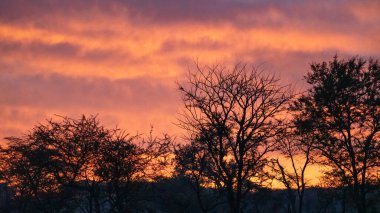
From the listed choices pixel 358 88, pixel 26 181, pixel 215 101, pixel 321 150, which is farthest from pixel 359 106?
Result: pixel 26 181

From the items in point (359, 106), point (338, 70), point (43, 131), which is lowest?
point (43, 131)

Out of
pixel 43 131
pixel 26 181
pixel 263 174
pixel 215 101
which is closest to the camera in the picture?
pixel 215 101

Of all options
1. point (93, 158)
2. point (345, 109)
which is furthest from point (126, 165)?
point (345, 109)

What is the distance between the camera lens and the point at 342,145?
50.2 metres

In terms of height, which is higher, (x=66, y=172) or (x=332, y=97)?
(x=332, y=97)

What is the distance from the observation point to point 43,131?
4666cm

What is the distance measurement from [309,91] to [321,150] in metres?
6.06

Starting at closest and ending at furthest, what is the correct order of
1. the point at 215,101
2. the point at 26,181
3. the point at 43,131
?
1. the point at 215,101
2. the point at 43,131
3. the point at 26,181

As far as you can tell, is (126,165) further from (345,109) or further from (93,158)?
(345,109)

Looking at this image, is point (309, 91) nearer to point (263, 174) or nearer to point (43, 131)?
point (263, 174)

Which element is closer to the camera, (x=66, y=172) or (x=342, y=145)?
(x=66, y=172)

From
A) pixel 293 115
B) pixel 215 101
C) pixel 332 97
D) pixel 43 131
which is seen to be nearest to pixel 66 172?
pixel 43 131

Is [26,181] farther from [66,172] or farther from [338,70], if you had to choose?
[338,70]

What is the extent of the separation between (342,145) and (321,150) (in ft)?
8.80
